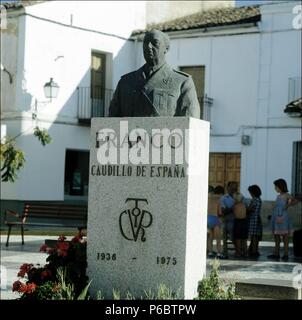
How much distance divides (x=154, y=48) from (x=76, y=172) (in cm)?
1692

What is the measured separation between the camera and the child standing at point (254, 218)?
43.6 feet

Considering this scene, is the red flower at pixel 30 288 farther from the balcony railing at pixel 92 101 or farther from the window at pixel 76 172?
the window at pixel 76 172

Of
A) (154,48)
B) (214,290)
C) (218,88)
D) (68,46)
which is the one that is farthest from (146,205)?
(218,88)

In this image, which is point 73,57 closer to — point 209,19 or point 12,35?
point 12,35

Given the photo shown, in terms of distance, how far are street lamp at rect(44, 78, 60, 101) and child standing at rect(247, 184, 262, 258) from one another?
830cm

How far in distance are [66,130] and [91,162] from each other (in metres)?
15.8

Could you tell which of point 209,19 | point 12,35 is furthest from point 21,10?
point 209,19

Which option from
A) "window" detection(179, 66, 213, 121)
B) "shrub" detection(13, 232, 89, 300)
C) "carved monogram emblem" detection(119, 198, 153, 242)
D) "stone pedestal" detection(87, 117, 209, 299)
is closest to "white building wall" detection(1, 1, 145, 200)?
"window" detection(179, 66, 213, 121)

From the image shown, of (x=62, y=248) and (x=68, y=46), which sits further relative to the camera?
(x=68, y=46)

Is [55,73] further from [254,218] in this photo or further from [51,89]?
[254,218]
